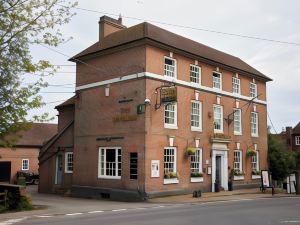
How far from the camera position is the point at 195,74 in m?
27.5

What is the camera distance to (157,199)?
22.6 metres

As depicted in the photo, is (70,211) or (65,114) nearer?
(70,211)

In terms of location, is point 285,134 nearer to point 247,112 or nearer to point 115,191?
point 247,112

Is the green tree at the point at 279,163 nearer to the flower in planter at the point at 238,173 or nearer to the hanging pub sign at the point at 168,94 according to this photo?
the flower in planter at the point at 238,173

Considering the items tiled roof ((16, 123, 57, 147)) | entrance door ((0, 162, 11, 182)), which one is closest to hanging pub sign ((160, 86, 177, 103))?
tiled roof ((16, 123, 57, 147))

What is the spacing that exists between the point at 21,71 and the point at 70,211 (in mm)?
6427

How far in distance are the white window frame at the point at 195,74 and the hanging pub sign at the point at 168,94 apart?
3921 mm

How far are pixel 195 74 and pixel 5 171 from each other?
26.6 metres

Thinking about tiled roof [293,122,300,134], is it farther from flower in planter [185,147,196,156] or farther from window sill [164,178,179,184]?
window sill [164,178,179,184]

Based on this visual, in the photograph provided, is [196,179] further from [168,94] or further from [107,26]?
[107,26]

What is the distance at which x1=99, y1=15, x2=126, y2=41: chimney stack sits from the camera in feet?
97.5

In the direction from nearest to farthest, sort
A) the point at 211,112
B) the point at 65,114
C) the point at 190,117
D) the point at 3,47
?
the point at 3,47 < the point at 190,117 < the point at 211,112 < the point at 65,114

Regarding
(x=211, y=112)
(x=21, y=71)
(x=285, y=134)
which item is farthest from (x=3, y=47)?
(x=285, y=134)

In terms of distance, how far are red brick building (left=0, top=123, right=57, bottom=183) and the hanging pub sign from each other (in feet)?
77.4
